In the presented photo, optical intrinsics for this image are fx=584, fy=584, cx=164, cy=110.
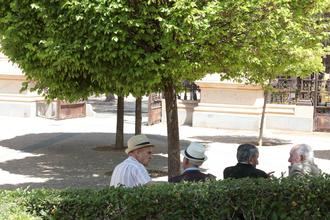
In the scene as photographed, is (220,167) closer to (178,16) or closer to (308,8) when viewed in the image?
(308,8)

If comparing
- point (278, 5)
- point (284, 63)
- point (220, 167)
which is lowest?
point (220, 167)

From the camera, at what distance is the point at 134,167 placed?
5500 millimetres

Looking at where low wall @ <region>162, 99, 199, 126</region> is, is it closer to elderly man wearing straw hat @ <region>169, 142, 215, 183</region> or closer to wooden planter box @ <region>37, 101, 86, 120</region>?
wooden planter box @ <region>37, 101, 86, 120</region>

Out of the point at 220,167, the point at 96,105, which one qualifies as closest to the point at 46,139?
the point at 220,167

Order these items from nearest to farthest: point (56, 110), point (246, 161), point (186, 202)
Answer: point (186, 202) < point (246, 161) < point (56, 110)

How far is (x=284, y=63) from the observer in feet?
28.6

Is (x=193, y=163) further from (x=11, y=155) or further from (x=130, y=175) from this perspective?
(x=11, y=155)

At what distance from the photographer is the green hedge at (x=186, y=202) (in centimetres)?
459

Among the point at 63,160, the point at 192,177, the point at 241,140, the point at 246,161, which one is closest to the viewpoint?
the point at 192,177

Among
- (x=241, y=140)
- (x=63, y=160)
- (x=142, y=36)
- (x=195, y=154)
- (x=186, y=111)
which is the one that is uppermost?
(x=142, y=36)

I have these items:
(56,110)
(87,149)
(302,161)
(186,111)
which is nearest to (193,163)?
(302,161)

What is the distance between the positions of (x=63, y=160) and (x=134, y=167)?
8.02 metres

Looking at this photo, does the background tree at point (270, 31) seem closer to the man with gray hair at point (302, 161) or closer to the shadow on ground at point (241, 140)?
the man with gray hair at point (302, 161)

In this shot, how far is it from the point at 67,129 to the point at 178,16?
44.6ft
